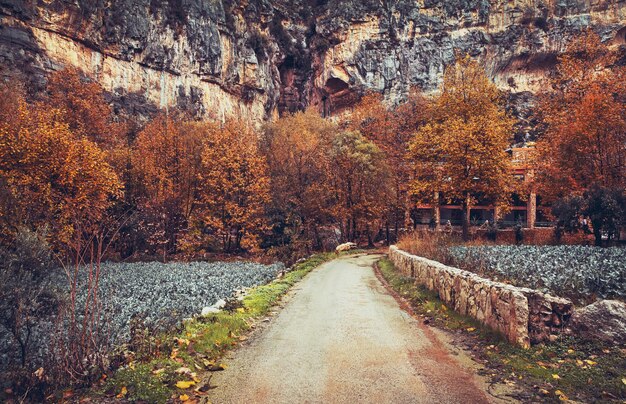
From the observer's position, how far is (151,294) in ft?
37.4

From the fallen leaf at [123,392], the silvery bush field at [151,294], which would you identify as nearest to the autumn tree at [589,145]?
the silvery bush field at [151,294]

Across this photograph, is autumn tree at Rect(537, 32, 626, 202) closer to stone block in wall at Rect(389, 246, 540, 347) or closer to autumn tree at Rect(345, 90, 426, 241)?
autumn tree at Rect(345, 90, 426, 241)

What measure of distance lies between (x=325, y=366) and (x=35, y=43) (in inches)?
2233

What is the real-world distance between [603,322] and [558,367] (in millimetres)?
1188

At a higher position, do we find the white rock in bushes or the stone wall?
the stone wall

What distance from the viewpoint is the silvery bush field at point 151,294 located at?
7.21 meters

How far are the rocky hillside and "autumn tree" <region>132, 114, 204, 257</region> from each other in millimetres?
27578

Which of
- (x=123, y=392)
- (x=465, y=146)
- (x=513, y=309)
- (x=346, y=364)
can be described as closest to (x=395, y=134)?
(x=465, y=146)

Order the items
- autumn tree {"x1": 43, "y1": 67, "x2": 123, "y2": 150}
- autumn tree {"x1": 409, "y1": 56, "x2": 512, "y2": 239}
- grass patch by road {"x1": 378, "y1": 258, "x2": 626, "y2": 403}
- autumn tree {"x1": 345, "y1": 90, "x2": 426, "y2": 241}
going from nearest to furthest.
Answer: grass patch by road {"x1": 378, "y1": 258, "x2": 626, "y2": 403}, autumn tree {"x1": 409, "y1": 56, "x2": 512, "y2": 239}, autumn tree {"x1": 43, "y1": 67, "x2": 123, "y2": 150}, autumn tree {"x1": 345, "y1": 90, "x2": 426, "y2": 241}

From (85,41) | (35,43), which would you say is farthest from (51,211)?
(85,41)

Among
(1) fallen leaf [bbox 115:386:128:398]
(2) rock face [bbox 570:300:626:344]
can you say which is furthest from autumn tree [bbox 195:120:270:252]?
(2) rock face [bbox 570:300:626:344]

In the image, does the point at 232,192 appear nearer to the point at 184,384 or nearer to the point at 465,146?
the point at 465,146

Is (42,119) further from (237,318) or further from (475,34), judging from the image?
(475,34)

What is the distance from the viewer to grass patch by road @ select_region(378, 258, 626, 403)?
4.54m
